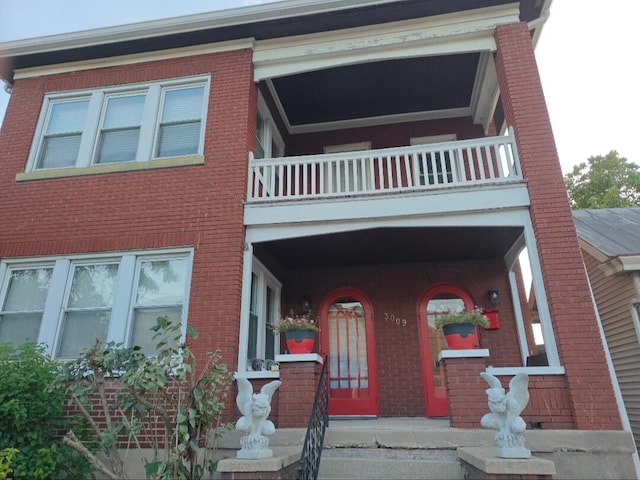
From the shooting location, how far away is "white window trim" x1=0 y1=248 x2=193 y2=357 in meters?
5.96

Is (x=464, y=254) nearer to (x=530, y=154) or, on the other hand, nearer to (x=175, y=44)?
(x=530, y=154)

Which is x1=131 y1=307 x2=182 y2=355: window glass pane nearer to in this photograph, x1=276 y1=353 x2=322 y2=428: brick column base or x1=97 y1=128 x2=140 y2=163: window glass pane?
x1=276 y1=353 x2=322 y2=428: brick column base

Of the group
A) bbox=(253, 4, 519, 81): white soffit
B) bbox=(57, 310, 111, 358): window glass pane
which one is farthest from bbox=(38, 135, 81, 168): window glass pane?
bbox=(253, 4, 519, 81): white soffit

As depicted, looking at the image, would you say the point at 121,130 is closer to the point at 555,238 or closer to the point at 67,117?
the point at 67,117

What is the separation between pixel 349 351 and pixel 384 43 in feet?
18.2

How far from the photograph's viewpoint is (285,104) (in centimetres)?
887

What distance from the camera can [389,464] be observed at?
4.43 meters

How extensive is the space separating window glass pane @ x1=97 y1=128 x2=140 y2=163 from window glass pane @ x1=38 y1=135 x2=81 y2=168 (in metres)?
0.49

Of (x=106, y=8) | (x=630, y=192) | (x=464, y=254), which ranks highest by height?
(x=630, y=192)

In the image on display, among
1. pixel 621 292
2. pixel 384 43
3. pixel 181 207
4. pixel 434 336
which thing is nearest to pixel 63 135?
pixel 181 207

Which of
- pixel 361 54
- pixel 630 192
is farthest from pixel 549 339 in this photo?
pixel 630 192

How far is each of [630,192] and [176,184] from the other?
23.8 metres

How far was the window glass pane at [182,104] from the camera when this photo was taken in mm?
7188

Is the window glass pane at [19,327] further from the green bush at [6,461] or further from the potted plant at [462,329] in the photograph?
the potted plant at [462,329]
